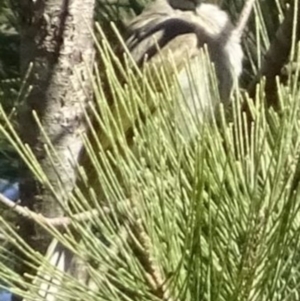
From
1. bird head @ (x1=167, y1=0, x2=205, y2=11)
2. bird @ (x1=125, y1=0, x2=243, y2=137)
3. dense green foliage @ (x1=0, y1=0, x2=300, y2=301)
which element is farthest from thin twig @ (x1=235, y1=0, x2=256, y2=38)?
dense green foliage @ (x1=0, y1=0, x2=300, y2=301)

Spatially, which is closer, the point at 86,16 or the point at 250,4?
the point at 86,16

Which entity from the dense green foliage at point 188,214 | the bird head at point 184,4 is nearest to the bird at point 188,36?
the bird head at point 184,4

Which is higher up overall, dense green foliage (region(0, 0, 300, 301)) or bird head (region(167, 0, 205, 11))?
dense green foliage (region(0, 0, 300, 301))

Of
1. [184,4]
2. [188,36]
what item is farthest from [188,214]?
[184,4]

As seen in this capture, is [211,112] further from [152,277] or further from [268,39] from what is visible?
[268,39]

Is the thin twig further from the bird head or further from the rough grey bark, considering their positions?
the bird head

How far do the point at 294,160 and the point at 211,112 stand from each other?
129 millimetres

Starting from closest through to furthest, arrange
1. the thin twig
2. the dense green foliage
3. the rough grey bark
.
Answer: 1. the dense green foliage
2. the rough grey bark
3. the thin twig

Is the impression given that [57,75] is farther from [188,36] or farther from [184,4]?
[184,4]

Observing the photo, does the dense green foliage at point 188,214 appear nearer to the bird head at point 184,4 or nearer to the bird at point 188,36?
the bird at point 188,36

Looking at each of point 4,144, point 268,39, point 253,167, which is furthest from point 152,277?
point 4,144

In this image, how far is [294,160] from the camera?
1.45m

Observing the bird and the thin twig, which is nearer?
the thin twig

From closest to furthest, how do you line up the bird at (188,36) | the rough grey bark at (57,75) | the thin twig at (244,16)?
the rough grey bark at (57,75) < the thin twig at (244,16) < the bird at (188,36)
